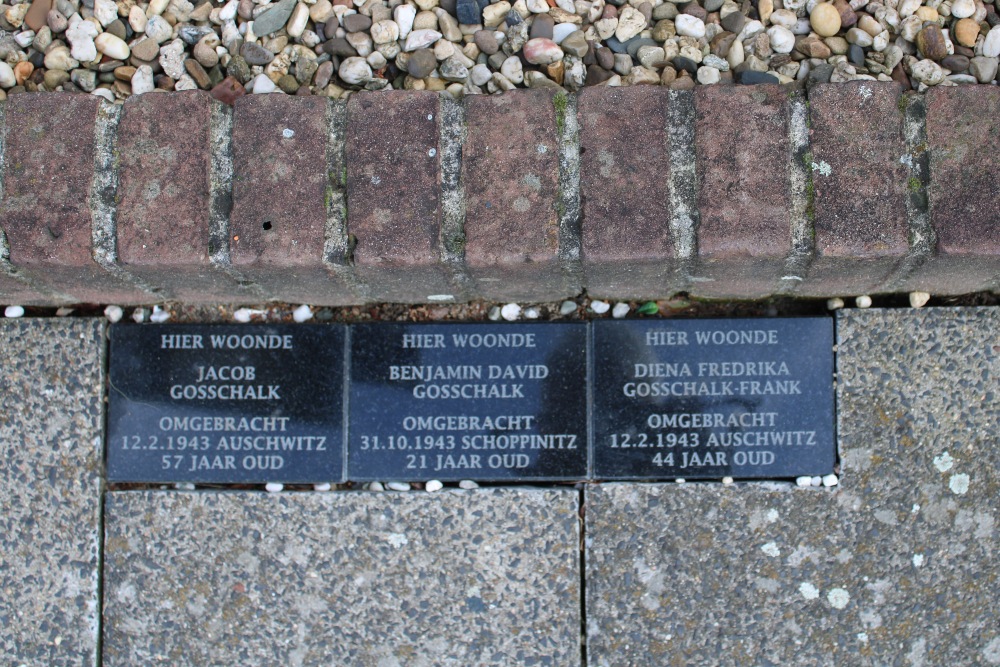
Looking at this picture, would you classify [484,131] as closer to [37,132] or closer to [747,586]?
[37,132]

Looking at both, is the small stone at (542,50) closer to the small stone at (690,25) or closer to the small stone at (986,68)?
the small stone at (690,25)

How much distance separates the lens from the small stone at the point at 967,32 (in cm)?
179

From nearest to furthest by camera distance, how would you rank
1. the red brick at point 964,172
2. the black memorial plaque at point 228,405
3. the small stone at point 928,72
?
the red brick at point 964,172
the small stone at point 928,72
the black memorial plaque at point 228,405

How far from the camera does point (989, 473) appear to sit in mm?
1839

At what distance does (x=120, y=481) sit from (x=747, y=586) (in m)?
1.59

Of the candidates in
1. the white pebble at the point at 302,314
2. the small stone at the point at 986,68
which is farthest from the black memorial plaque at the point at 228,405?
the small stone at the point at 986,68

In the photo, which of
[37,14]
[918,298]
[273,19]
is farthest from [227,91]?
[918,298]

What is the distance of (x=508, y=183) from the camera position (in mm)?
1551

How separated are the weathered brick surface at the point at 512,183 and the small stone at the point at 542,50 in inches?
10.8

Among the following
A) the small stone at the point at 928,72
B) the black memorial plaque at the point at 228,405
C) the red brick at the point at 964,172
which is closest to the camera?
the red brick at the point at 964,172

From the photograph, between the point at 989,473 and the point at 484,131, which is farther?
the point at 989,473

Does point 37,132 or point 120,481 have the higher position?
point 37,132

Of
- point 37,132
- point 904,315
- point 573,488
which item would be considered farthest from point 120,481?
point 904,315

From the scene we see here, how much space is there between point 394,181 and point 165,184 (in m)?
0.49
